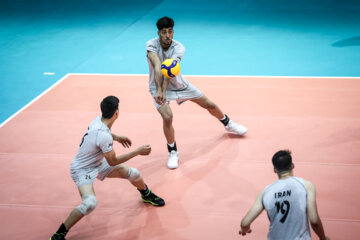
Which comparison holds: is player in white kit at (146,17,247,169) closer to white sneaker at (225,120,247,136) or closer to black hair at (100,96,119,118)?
white sneaker at (225,120,247,136)

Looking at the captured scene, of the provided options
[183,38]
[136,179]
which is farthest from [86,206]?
[183,38]

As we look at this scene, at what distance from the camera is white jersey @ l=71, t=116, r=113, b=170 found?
466 centimetres

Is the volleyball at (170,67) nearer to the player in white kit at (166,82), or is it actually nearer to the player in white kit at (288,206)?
the player in white kit at (166,82)

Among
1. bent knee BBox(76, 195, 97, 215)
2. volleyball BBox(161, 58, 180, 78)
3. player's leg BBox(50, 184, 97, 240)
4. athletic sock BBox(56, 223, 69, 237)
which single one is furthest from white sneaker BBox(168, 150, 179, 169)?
athletic sock BBox(56, 223, 69, 237)

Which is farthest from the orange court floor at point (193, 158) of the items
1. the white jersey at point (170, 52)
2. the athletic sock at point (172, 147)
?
the white jersey at point (170, 52)

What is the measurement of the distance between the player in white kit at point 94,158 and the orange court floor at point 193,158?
0.61 meters

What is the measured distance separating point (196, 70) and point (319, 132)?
398 cm

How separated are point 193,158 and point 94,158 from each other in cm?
214

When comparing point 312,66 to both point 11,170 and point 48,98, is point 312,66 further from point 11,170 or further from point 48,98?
point 11,170

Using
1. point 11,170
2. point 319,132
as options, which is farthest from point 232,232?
point 11,170

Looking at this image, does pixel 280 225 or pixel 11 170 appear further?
pixel 11 170

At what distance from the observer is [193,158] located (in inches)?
262

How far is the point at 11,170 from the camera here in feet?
21.4

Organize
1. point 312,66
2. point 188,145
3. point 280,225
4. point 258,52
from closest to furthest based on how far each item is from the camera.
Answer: point 280,225
point 188,145
point 312,66
point 258,52
